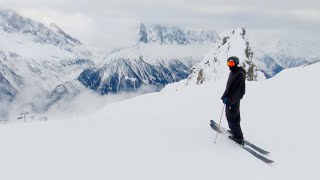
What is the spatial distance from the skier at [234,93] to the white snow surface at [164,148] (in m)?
0.58

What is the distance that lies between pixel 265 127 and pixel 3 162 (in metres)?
10.0

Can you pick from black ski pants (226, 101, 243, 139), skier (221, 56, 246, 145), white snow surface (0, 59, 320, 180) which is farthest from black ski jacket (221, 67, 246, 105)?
white snow surface (0, 59, 320, 180)

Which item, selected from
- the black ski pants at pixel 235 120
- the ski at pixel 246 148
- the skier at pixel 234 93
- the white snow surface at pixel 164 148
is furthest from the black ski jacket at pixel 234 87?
the white snow surface at pixel 164 148

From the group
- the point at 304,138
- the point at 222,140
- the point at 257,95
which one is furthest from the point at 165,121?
the point at 257,95

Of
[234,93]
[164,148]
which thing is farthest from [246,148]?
[164,148]

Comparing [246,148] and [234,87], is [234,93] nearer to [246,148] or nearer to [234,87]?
[234,87]

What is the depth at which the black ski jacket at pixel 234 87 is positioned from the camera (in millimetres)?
14422

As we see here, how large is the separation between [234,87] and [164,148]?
9.87ft

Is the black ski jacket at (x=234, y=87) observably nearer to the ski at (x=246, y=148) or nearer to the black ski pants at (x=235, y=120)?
the black ski pants at (x=235, y=120)

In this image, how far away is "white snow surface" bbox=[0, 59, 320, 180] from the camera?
1183 centimetres

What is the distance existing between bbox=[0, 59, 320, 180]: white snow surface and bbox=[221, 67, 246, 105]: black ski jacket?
155 centimetres

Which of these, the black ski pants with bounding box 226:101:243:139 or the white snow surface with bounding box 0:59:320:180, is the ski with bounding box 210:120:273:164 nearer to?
the white snow surface with bounding box 0:59:320:180

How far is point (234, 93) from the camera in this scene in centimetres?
1449

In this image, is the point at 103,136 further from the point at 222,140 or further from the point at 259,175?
the point at 259,175
